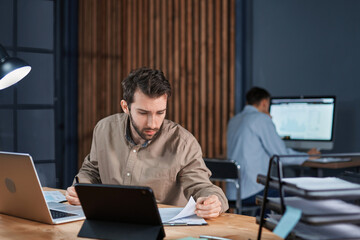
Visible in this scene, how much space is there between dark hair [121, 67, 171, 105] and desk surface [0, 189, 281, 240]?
0.64 metres

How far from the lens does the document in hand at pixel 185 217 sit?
1.75 metres

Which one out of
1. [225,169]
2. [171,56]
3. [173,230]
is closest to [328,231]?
[173,230]

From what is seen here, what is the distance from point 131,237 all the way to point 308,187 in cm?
56

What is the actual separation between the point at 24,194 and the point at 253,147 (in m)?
2.42

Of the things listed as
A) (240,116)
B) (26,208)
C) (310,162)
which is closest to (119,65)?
(240,116)

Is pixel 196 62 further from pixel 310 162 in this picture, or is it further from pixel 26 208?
pixel 26 208

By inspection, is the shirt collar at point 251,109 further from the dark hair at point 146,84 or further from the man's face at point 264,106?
the dark hair at point 146,84

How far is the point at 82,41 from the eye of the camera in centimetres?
619

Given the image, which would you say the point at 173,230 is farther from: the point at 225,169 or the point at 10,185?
the point at 225,169

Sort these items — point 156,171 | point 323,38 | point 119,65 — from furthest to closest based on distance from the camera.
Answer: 1. point 119,65
2. point 323,38
3. point 156,171

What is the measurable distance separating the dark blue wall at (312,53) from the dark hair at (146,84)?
2.43 metres

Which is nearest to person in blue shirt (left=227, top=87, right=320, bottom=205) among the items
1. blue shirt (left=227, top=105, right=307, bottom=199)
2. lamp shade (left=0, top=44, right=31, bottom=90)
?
blue shirt (left=227, top=105, right=307, bottom=199)

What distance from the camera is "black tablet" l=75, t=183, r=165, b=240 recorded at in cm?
144

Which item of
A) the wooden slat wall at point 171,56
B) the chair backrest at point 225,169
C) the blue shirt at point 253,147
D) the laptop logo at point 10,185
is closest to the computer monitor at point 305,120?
the blue shirt at point 253,147
